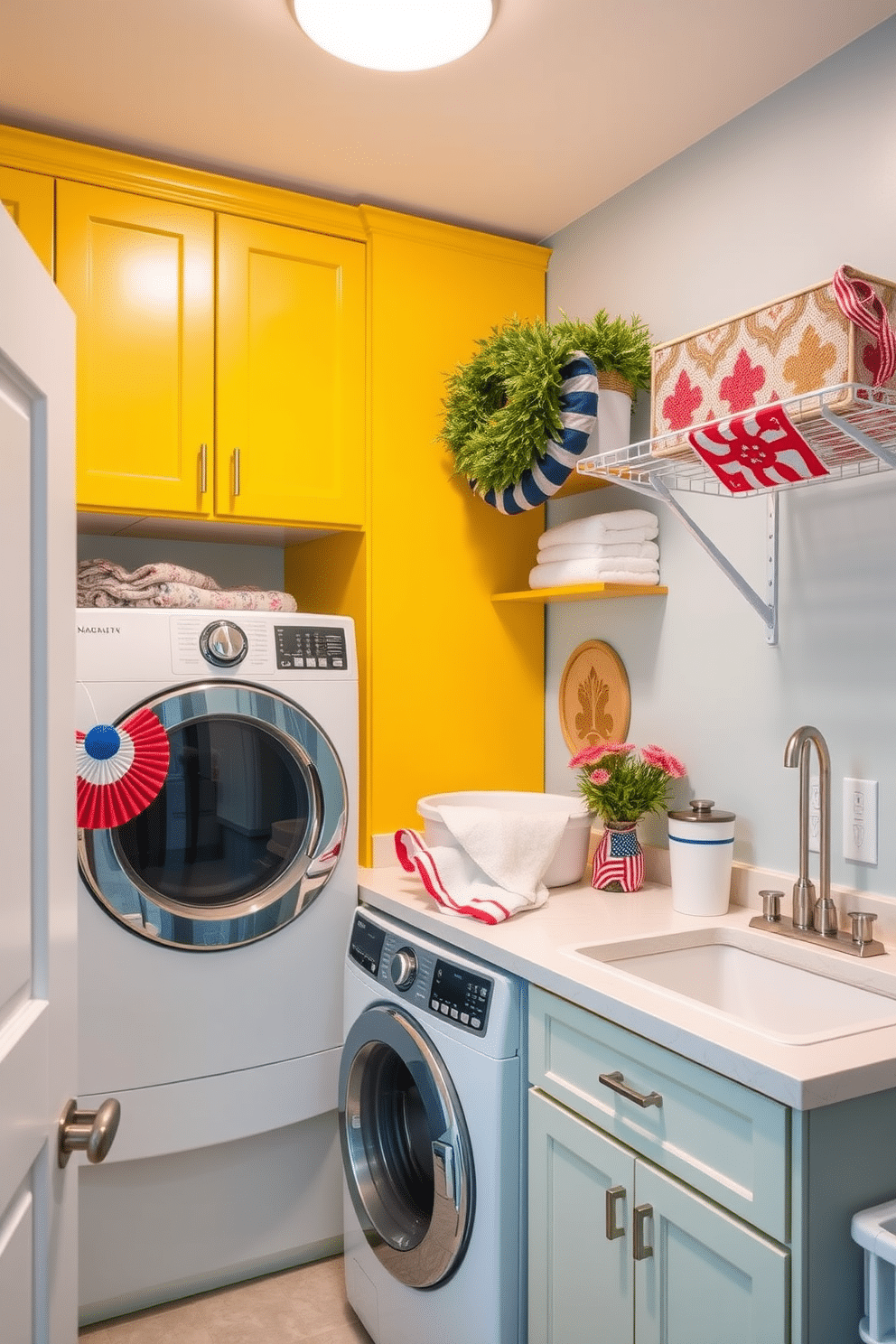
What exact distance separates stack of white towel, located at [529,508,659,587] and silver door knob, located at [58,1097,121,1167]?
5.01 ft

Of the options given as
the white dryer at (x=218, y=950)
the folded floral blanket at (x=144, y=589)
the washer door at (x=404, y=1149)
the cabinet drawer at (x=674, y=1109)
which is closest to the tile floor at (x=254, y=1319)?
the white dryer at (x=218, y=950)

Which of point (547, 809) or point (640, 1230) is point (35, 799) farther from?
point (547, 809)

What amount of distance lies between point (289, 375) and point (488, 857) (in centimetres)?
121

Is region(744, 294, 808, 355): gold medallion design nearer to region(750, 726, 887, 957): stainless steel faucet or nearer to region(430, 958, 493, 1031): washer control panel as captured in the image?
region(750, 726, 887, 957): stainless steel faucet

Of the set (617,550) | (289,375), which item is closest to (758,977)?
(617,550)

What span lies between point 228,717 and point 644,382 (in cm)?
118

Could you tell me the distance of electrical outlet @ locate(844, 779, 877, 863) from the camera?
174cm

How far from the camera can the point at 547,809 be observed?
2.40 m

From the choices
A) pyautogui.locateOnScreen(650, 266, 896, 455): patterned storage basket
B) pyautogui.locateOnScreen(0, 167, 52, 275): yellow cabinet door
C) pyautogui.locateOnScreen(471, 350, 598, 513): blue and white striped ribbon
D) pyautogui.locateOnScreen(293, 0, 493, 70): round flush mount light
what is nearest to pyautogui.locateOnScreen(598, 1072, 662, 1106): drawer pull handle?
pyautogui.locateOnScreen(650, 266, 896, 455): patterned storage basket

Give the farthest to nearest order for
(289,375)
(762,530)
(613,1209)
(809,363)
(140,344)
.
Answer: (289,375), (140,344), (762,530), (809,363), (613,1209)

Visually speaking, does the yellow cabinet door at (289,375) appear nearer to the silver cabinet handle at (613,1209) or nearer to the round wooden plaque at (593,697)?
the round wooden plaque at (593,697)

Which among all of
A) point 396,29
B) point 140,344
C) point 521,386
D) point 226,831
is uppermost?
point 396,29

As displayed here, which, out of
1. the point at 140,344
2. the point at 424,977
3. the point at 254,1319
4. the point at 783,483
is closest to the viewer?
the point at 783,483

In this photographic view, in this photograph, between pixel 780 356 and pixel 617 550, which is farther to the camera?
pixel 617 550
